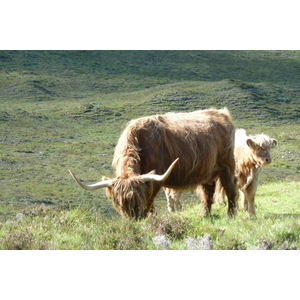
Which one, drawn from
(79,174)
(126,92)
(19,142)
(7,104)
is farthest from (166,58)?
(79,174)

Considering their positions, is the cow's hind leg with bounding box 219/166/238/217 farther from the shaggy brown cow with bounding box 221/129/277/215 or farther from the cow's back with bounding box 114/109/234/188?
the shaggy brown cow with bounding box 221/129/277/215

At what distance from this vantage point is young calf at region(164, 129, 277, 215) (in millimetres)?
9438

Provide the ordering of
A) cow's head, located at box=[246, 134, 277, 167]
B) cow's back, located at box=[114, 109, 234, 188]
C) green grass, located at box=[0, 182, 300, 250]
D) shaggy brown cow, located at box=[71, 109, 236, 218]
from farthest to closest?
cow's head, located at box=[246, 134, 277, 167] < cow's back, located at box=[114, 109, 234, 188] < shaggy brown cow, located at box=[71, 109, 236, 218] < green grass, located at box=[0, 182, 300, 250]

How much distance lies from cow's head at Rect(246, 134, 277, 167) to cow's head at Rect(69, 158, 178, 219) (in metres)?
3.70

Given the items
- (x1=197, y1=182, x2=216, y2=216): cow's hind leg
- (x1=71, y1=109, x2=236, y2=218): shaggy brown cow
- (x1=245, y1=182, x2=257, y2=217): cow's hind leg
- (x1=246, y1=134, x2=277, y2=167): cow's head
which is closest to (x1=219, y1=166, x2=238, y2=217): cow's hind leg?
(x1=71, y1=109, x2=236, y2=218): shaggy brown cow

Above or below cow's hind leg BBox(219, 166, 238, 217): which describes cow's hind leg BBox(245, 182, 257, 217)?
below

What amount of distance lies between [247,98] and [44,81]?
15814 mm

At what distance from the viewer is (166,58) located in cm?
4959

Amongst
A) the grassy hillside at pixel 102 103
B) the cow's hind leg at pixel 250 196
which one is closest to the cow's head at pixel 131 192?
the cow's hind leg at pixel 250 196

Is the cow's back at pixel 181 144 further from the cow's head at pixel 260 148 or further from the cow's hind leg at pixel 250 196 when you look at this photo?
the cow's hind leg at pixel 250 196

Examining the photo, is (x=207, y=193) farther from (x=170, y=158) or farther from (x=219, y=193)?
(x=170, y=158)

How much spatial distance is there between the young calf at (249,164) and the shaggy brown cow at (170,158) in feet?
2.07

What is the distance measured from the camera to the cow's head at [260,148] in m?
9.52

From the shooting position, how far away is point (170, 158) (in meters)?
7.49
